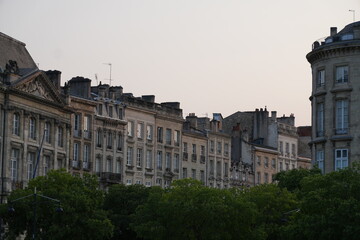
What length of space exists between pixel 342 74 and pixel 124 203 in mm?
19609

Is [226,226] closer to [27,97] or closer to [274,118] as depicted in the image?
[27,97]

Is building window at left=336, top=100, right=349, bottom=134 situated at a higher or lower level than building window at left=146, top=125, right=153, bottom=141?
lower

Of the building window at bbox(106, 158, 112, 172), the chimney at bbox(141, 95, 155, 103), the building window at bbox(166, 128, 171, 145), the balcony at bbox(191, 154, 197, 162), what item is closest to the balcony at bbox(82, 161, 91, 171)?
the building window at bbox(106, 158, 112, 172)

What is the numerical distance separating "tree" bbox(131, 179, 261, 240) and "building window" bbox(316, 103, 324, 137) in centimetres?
1451

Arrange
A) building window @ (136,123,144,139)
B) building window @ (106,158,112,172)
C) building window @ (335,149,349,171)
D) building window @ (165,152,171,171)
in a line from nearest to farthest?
building window @ (335,149,349,171)
building window @ (106,158,112,172)
building window @ (136,123,144,139)
building window @ (165,152,171,171)

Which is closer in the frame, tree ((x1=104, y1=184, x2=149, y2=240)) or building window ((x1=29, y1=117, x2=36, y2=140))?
tree ((x1=104, y1=184, x2=149, y2=240))

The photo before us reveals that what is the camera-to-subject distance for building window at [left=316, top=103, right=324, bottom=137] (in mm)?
97062

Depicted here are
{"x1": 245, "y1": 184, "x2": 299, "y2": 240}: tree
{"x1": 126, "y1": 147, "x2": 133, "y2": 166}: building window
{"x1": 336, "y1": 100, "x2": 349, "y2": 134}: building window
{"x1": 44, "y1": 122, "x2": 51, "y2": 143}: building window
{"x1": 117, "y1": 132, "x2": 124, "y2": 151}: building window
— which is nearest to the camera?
{"x1": 245, "y1": 184, "x2": 299, "y2": 240}: tree

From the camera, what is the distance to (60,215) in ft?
269

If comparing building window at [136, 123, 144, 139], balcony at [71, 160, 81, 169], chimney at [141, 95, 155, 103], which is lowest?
balcony at [71, 160, 81, 169]

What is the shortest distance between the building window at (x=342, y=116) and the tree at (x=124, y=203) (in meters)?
15.8

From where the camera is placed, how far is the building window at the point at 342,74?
95.6 meters

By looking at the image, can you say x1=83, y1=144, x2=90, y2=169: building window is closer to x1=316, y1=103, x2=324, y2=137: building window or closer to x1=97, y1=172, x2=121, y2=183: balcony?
x1=97, y1=172, x2=121, y2=183: balcony

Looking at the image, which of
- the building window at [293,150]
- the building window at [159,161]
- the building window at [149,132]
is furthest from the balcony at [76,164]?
the building window at [293,150]
